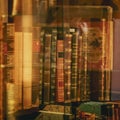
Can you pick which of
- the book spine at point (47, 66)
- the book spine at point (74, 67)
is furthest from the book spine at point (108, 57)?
the book spine at point (47, 66)

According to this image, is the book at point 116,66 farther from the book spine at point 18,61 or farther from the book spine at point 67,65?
the book spine at point 18,61

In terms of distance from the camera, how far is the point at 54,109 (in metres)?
1.45

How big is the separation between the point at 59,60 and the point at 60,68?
0.03 m

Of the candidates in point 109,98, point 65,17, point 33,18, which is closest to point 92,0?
point 65,17

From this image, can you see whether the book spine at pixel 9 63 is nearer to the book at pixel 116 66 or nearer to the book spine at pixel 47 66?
the book spine at pixel 47 66

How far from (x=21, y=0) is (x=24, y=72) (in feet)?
0.89

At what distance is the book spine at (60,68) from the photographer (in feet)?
4.68

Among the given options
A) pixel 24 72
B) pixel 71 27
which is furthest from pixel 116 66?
pixel 24 72

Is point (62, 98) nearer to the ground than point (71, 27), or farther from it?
nearer to the ground

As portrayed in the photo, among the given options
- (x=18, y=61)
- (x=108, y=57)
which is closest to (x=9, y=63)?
(x=18, y=61)

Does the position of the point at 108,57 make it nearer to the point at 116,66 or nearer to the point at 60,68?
the point at 116,66

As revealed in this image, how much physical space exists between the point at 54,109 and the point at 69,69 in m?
0.16

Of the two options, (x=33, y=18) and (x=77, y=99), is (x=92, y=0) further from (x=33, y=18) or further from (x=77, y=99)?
(x=77, y=99)

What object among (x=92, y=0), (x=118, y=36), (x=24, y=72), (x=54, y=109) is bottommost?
(x=54, y=109)
